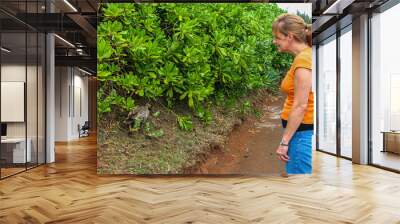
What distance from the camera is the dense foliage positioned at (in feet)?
21.3

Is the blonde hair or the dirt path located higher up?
the blonde hair

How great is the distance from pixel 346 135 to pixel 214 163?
4008 mm

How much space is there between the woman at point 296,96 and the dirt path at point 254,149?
0.17 metres

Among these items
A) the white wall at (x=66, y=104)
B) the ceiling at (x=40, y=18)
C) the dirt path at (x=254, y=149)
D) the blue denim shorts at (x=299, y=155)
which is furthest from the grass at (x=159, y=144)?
the white wall at (x=66, y=104)

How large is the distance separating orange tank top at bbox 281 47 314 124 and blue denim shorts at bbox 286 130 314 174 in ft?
0.97

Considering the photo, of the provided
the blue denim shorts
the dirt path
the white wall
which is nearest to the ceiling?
the dirt path

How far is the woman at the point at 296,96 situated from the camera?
5.97m

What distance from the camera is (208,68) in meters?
6.50

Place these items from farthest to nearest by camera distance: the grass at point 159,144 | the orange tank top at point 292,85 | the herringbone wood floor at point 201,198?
1. the grass at point 159,144
2. the orange tank top at point 292,85
3. the herringbone wood floor at point 201,198

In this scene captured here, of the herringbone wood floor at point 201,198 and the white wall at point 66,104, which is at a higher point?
the white wall at point 66,104

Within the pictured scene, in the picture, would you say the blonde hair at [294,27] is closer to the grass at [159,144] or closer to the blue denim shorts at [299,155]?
the grass at [159,144]

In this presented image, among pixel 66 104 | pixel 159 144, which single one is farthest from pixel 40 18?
pixel 66 104

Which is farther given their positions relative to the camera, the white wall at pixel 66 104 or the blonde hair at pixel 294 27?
the white wall at pixel 66 104

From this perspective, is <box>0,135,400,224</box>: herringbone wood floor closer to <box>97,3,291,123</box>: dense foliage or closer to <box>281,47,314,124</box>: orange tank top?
<box>281,47,314,124</box>: orange tank top
